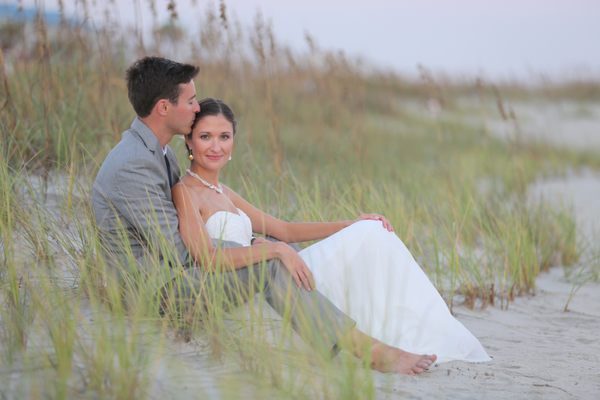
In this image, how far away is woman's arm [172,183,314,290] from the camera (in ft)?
8.97

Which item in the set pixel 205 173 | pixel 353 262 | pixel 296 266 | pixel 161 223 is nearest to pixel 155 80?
pixel 205 173

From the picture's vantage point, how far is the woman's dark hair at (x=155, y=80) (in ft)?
9.52

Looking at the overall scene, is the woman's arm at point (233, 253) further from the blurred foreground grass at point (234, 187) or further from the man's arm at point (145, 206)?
the blurred foreground grass at point (234, 187)

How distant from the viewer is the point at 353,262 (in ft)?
9.50

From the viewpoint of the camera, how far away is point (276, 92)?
20.0 feet

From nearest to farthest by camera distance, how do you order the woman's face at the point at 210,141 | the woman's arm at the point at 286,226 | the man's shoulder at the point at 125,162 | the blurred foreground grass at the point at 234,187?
the blurred foreground grass at the point at 234,187 → the man's shoulder at the point at 125,162 → the woman's face at the point at 210,141 → the woman's arm at the point at 286,226

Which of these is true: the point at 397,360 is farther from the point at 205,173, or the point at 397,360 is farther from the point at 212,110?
the point at 212,110

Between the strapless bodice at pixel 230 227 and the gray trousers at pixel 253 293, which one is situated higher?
the strapless bodice at pixel 230 227

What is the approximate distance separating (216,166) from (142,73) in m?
0.44

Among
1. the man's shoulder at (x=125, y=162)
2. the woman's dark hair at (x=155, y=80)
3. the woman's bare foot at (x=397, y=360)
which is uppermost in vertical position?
the woman's dark hair at (x=155, y=80)

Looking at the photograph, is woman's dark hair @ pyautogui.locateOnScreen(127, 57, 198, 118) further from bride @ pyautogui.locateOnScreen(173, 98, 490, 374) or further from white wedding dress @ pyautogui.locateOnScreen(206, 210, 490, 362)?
white wedding dress @ pyautogui.locateOnScreen(206, 210, 490, 362)

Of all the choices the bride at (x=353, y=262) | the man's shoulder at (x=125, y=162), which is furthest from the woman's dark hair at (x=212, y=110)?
the man's shoulder at (x=125, y=162)

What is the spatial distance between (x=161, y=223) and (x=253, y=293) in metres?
0.43

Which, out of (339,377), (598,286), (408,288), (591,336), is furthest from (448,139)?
(339,377)
